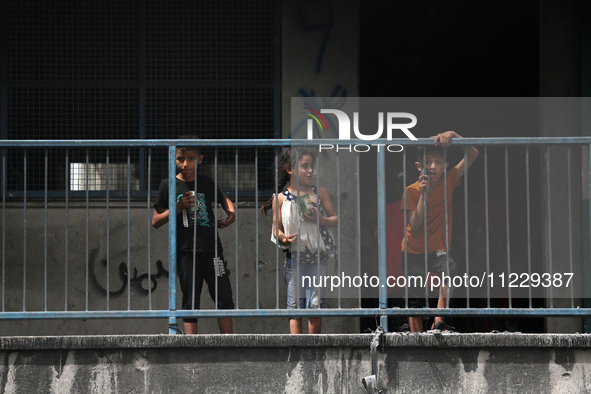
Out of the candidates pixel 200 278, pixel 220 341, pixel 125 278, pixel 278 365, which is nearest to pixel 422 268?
pixel 278 365

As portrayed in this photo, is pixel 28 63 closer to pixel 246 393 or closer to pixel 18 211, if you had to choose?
pixel 18 211

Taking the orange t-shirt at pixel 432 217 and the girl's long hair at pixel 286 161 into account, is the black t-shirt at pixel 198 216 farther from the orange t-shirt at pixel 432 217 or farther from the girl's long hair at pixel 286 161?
the orange t-shirt at pixel 432 217

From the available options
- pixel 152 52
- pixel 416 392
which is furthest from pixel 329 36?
pixel 416 392

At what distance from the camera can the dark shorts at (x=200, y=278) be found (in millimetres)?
5496

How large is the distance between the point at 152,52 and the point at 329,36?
5.97 ft

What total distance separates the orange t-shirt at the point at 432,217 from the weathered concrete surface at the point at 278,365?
682 millimetres

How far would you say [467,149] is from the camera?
5125 millimetres

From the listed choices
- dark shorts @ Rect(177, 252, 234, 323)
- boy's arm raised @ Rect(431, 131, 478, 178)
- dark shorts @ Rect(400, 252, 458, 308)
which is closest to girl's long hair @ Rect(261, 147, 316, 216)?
dark shorts @ Rect(177, 252, 234, 323)

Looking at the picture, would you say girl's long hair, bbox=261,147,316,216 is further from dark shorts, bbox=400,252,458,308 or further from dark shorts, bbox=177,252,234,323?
dark shorts, bbox=400,252,458,308

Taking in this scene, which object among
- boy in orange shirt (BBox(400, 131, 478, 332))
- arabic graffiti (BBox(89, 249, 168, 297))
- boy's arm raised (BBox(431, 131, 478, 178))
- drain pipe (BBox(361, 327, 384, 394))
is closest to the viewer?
drain pipe (BBox(361, 327, 384, 394))

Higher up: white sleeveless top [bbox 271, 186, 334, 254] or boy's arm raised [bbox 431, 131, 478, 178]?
boy's arm raised [bbox 431, 131, 478, 178]

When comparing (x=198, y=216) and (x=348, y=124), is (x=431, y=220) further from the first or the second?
(x=348, y=124)

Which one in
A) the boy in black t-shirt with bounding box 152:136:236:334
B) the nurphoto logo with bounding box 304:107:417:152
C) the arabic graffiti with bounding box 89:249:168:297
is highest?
the nurphoto logo with bounding box 304:107:417:152

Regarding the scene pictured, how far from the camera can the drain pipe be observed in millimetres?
4820
